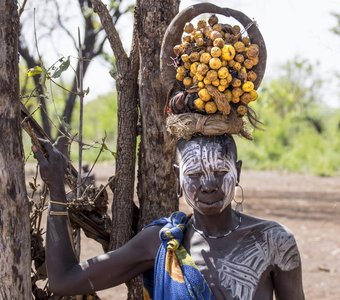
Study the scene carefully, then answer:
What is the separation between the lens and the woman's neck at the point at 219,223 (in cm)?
273

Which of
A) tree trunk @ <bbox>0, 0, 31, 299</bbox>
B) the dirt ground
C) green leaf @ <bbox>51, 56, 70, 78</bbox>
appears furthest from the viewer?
the dirt ground

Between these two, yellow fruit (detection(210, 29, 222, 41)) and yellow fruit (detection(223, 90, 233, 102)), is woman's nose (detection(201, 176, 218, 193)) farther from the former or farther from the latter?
yellow fruit (detection(210, 29, 222, 41))

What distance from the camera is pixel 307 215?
11039mm

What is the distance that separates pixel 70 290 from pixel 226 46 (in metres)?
1.12

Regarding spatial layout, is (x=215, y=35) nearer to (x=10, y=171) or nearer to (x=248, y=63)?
(x=248, y=63)

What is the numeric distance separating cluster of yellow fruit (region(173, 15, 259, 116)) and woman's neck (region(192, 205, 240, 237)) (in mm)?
401

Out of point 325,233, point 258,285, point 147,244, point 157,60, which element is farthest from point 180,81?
point 325,233

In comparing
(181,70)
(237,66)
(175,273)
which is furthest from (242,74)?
(175,273)

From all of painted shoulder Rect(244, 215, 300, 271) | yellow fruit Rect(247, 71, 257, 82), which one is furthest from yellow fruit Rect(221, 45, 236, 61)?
painted shoulder Rect(244, 215, 300, 271)

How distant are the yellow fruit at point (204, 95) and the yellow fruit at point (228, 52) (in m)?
0.15

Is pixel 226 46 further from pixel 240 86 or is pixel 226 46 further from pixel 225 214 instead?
pixel 225 214

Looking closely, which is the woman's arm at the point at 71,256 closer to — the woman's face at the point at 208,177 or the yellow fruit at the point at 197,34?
the woman's face at the point at 208,177

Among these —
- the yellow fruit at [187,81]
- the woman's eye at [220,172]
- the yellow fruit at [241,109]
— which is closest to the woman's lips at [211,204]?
the woman's eye at [220,172]

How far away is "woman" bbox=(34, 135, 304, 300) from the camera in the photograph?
104 inches
